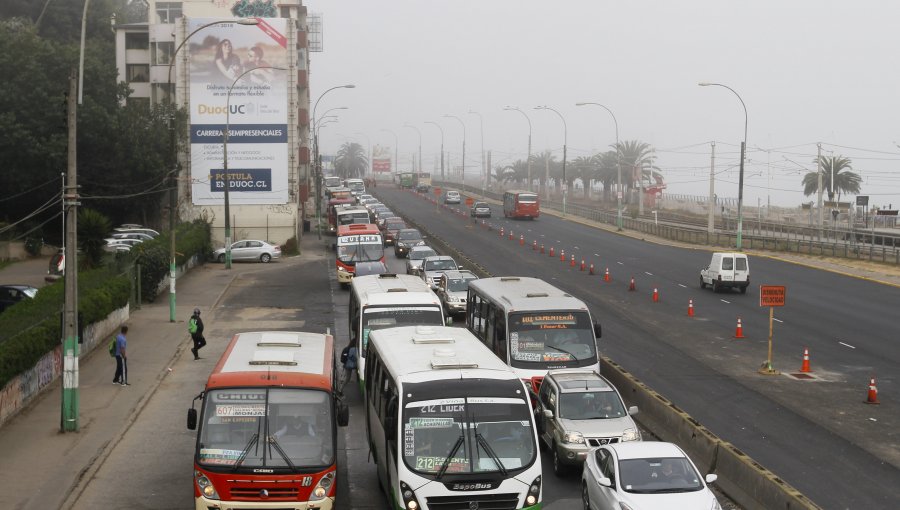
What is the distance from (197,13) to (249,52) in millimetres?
22373

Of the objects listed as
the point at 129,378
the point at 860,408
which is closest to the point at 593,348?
the point at 860,408

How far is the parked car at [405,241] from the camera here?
195 feet

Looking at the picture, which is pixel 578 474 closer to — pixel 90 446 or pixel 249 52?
pixel 90 446

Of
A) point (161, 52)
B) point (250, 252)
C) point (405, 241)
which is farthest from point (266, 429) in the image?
point (161, 52)

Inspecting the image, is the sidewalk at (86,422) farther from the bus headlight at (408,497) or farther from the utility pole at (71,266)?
the bus headlight at (408,497)

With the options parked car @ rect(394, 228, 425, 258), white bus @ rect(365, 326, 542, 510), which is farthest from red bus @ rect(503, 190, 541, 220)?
white bus @ rect(365, 326, 542, 510)

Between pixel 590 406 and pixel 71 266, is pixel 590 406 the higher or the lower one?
the lower one

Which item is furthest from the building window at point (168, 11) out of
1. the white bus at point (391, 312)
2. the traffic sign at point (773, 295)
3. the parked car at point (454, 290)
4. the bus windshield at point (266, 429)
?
the bus windshield at point (266, 429)

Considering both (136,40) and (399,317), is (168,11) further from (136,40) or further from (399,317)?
(399,317)

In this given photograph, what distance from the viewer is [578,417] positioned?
18.6m

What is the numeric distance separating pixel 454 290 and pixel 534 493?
2486 centimetres

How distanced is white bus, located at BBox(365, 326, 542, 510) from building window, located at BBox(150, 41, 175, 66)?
6495 cm

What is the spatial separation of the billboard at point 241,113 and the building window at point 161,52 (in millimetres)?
8851

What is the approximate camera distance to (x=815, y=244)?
60438mm
